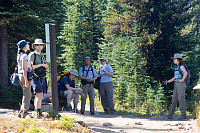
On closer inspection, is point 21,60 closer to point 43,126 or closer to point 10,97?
point 43,126

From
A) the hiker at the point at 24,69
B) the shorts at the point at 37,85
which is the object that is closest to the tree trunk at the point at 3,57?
the hiker at the point at 24,69

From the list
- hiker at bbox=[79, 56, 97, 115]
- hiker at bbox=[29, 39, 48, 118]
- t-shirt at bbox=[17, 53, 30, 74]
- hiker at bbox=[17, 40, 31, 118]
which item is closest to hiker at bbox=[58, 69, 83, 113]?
hiker at bbox=[79, 56, 97, 115]

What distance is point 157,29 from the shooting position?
788 inches

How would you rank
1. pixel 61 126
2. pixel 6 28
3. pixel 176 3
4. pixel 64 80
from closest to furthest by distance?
pixel 61 126 < pixel 64 80 < pixel 6 28 < pixel 176 3

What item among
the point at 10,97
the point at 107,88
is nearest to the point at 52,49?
the point at 107,88

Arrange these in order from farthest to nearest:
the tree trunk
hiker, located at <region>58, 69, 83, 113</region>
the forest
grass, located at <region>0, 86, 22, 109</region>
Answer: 1. the forest
2. the tree trunk
3. grass, located at <region>0, 86, 22, 109</region>
4. hiker, located at <region>58, 69, 83, 113</region>

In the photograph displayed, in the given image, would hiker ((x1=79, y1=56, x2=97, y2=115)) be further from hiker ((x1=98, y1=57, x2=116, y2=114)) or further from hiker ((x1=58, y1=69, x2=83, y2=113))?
hiker ((x1=98, y1=57, x2=116, y2=114))

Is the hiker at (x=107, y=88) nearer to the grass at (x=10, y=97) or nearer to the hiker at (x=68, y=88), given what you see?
the hiker at (x=68, y=88)

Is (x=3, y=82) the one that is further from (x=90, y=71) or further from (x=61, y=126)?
(x=61, y=126)

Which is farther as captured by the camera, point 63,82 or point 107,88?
point 107,88

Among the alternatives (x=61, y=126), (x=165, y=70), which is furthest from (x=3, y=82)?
(x=165, y=70)

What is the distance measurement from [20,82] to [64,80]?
3.64 meters

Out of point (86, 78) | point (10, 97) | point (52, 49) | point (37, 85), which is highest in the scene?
point (52, 49)

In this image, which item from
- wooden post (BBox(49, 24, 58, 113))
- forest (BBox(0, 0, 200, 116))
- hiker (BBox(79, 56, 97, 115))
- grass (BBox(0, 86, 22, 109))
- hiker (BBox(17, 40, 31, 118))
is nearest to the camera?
hiker (BBox(17, 40, 31, 118))
